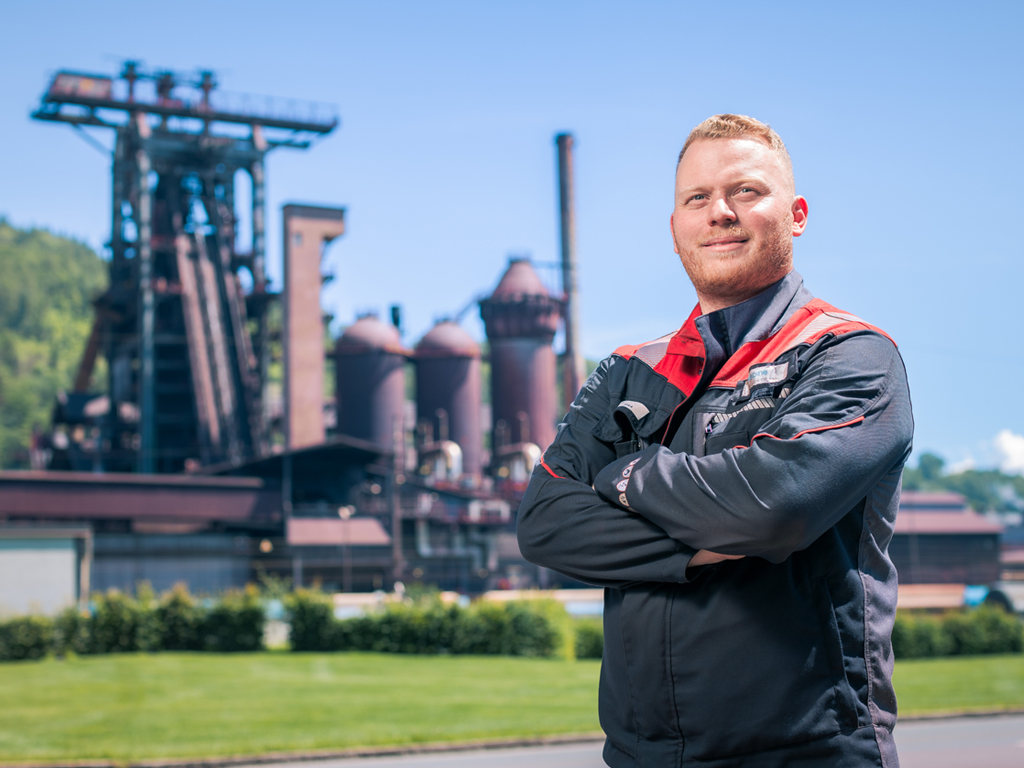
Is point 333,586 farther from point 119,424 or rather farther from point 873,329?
point 873,329

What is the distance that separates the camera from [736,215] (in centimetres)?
213

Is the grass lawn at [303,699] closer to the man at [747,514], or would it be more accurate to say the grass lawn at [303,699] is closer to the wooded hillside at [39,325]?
the man at [747,514]

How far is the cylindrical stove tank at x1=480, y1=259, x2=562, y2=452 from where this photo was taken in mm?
54000

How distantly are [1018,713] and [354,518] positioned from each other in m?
29.0

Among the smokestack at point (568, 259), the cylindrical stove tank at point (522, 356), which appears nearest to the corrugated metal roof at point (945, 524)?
the smokestack at point (568, 259)

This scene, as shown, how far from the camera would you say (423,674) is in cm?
2211

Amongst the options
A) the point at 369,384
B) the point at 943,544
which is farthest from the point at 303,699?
the point at 943,544

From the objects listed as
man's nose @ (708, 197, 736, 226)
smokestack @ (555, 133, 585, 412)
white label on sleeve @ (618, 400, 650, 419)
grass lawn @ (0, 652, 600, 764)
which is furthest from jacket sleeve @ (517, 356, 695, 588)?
smokestack @ (555, 133, 585, 412)

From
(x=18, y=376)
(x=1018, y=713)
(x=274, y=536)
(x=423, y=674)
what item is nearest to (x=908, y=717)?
(x=1018, y=713)

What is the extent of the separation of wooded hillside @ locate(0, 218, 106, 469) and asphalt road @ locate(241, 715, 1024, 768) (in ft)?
408

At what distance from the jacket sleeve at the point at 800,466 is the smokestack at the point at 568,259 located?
46.8 meters

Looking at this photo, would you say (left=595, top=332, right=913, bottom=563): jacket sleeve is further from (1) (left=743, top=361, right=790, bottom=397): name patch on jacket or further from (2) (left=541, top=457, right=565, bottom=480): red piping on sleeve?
(2) (left=541, top=457, right=565, bottom=480): red piping on sleeve

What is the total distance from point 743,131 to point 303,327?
43116 millimetres

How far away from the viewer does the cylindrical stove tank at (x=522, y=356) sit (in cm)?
5400
